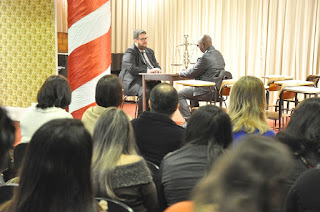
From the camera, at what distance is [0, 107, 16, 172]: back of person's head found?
1209mm

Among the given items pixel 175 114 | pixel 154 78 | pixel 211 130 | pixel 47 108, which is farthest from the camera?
pixel 175 114

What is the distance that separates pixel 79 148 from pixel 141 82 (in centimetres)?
487

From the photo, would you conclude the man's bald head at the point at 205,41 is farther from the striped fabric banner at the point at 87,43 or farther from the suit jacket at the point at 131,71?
the striped fabric banner at the point at 87,43

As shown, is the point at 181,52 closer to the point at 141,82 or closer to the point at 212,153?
the point at 141,82

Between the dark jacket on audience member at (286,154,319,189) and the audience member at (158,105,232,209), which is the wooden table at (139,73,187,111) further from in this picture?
the dark jacket on audience member at (286,154,319,189)

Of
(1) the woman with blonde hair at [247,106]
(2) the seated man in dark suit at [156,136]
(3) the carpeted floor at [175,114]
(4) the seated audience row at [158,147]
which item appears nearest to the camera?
(4) the seated audience row at [158,147]

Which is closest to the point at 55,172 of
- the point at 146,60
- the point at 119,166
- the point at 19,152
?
the point at 119,166

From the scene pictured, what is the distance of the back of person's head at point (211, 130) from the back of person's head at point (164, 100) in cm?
100

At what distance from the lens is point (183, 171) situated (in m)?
Result: 1.78

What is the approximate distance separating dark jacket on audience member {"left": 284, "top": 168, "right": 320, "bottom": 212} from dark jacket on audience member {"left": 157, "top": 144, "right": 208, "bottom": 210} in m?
0.44

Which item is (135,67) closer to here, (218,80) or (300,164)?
→ (218,80)

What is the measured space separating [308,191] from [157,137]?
1.21 meters

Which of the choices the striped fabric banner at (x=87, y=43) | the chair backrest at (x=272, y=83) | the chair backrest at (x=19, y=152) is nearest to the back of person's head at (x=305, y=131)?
the chair backrest at (x=19, y=152)

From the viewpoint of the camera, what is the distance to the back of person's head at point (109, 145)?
1690mm
